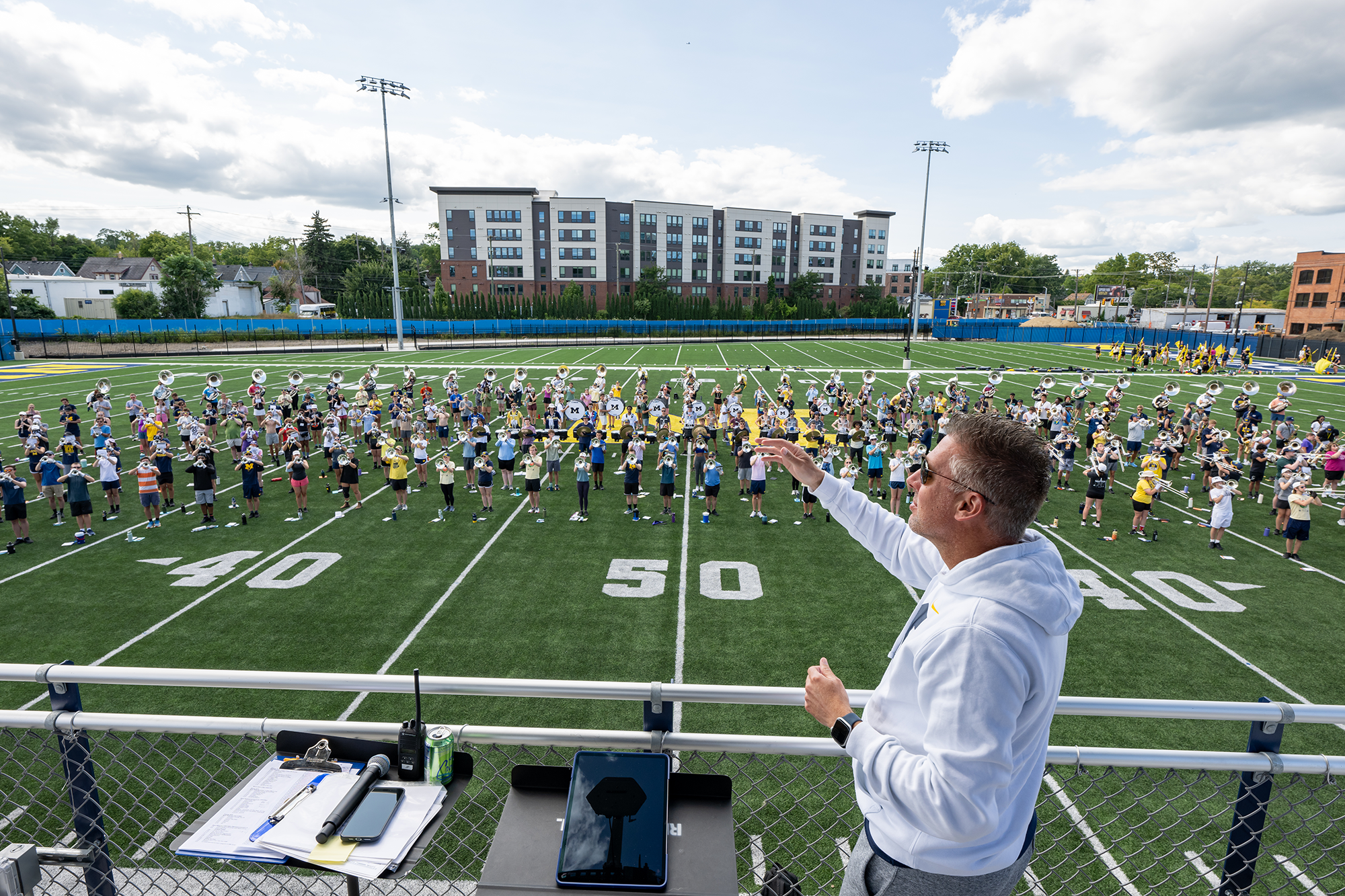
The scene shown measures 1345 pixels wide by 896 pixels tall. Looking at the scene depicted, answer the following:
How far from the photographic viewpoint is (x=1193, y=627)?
1025cm

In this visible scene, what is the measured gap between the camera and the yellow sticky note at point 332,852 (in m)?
1.80

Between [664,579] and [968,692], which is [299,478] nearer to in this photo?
[664,579]

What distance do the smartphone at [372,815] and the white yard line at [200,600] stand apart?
24.0 feet

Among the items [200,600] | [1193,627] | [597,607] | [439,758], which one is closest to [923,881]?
[439,758]

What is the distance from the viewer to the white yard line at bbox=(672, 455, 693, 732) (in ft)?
28.0

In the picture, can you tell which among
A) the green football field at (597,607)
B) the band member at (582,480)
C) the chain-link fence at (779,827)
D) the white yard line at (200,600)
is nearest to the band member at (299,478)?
the green football field at (597,607)

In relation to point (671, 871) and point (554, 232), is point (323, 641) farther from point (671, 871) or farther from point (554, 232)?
point (554, 232)

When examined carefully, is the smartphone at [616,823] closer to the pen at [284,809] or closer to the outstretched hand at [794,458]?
the pen at [284,809]

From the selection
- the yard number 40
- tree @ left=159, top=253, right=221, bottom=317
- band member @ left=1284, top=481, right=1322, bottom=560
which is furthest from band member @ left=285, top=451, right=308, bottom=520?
tree @ left=159, top=253, right=221, bottom=317

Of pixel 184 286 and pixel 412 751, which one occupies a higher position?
pixel 184 286

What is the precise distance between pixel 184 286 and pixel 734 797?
250ft

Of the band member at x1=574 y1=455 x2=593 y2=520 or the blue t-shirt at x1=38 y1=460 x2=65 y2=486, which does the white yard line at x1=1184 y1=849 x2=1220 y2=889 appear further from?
the blue t-shirt at x1=38 y1=460 x2=65 y2=486

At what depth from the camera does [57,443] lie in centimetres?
2206

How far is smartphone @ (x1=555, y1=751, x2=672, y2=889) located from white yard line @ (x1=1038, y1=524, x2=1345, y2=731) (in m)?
8.48
